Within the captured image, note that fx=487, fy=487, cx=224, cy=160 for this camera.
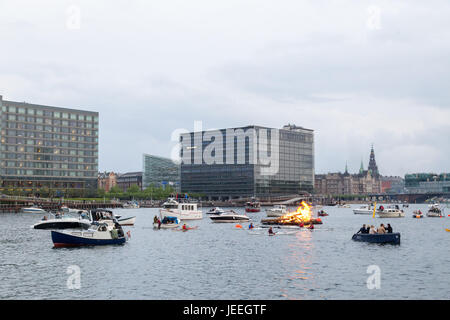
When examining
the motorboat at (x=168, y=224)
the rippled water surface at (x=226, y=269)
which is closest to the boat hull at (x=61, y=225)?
the motorboat at (x=168, y=224)

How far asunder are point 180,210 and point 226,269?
74336 mm

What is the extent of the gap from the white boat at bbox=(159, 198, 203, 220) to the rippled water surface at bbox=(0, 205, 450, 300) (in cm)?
4369

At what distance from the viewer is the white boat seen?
11296 centimetres

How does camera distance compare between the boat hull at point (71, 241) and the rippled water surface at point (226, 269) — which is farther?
the boat hull at point (71, 241)

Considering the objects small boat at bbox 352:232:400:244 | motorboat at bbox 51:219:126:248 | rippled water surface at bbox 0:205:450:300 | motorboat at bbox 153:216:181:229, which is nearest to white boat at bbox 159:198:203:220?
motorboat at bbox 153:216:181:229

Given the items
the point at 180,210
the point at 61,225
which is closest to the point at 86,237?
the point at 61,225

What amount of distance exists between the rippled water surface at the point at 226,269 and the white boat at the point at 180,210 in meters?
43.7

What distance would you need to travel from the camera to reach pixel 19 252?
55.0 metres

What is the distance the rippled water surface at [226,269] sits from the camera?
113 feet

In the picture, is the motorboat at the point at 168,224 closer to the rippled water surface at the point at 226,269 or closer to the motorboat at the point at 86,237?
the rippled water surface at the point at 226,269

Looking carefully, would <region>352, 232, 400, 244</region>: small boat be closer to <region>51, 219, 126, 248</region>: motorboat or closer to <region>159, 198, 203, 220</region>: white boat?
<region>51, 219, 126, 248</region>: motorboat

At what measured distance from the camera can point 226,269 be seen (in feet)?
145

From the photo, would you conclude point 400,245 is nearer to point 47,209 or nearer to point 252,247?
point 252,247

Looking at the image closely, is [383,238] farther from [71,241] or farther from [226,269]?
[71,241]
